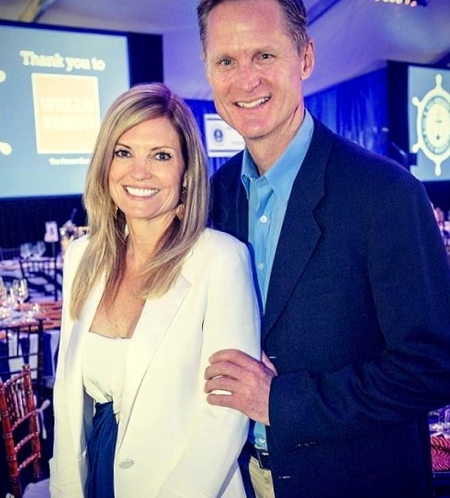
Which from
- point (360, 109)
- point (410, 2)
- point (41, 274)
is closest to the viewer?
point (41, 274)

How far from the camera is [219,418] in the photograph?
4.33 ft

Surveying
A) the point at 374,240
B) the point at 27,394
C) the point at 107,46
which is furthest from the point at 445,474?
the point at 107,46

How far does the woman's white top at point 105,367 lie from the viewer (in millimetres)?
1442

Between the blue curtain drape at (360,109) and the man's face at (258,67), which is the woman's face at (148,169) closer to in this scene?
the man's face at (258,67)

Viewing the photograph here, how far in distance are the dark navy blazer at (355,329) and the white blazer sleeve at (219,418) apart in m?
0.06

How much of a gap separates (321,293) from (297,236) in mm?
147

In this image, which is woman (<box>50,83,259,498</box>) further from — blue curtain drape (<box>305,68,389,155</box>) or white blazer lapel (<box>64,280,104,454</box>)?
blue curtain drape (<box>305,68,389,155</box>)

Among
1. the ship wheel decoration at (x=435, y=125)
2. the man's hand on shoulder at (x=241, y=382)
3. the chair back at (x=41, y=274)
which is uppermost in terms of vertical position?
the ship wheel decoration at (x=435, y=125)

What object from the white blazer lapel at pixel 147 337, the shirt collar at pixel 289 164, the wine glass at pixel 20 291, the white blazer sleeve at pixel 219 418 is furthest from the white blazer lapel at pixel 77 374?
the wine glass at pixel 20 291

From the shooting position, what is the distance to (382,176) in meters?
1.21

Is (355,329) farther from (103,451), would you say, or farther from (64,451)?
(64,451)

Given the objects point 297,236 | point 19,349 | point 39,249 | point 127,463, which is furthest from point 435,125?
point 127,463

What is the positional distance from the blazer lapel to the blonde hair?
289 millimetres

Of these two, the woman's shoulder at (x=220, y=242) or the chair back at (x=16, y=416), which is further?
the chair back at (x=16, y=416)
